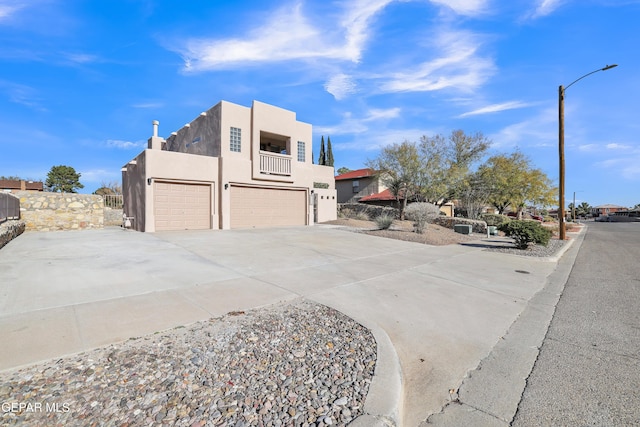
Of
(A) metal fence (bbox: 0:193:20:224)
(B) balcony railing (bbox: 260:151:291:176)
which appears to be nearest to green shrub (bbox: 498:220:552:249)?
(B) balcony railing (bbox: 260:151:291:176)

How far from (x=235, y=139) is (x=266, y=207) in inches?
168

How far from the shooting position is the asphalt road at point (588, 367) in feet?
7.75

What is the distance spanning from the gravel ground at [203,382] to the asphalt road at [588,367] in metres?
1.48

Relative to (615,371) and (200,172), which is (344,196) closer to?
(200,172)

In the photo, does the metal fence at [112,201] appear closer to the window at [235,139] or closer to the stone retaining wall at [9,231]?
the stone retaining wall at [9,231]

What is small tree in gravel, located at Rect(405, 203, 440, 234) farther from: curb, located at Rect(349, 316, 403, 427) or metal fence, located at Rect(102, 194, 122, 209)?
metal fence, located at Rect(102, 194, 122, 209)

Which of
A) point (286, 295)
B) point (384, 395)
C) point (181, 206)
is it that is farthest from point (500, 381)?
point (181, 206)

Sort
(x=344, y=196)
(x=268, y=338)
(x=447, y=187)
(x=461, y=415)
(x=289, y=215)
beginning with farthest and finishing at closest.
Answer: (x=344, y=196) → (x=447, y=187) → (x=289, y=215) → (x=268, y=338) → (x=461, y=415)

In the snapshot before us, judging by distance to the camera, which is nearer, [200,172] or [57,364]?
[57,364]

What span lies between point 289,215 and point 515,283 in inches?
554

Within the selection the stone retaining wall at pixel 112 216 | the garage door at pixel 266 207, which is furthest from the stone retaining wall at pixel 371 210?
the stone retaining wall at pixel 112 216

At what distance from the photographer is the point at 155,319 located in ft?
12.4

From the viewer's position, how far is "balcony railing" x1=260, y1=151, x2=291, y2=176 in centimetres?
1730

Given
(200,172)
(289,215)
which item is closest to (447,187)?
(289,215)
